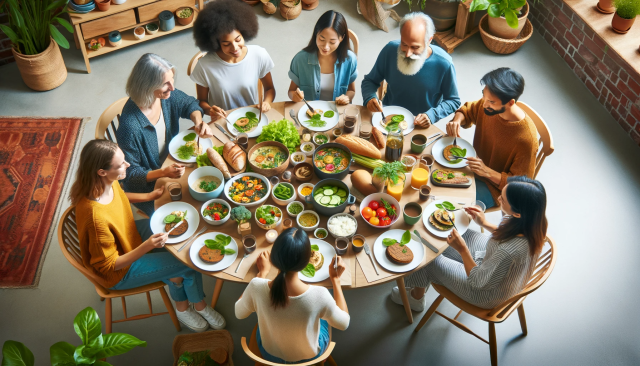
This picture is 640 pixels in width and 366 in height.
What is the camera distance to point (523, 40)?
532cm

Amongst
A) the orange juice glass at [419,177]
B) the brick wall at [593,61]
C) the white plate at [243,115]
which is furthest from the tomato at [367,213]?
the brick wall at [593,61]

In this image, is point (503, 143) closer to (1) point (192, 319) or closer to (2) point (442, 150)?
(2) point (442, 150)

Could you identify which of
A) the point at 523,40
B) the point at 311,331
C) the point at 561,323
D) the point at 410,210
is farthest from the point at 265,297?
the point at 523,40

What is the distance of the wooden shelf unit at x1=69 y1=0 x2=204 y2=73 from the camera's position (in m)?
4.90

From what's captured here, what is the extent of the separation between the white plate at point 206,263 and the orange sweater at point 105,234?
455 millimetres

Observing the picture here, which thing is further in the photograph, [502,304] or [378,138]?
[378,138]

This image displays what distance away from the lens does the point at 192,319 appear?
3.26 metres

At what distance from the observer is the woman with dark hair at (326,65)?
3404 millimetres

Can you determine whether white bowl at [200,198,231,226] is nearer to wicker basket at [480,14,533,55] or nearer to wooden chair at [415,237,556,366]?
wooden chair at [415,237,556,366]

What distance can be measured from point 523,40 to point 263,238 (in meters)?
4.14

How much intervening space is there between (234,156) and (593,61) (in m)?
4.07

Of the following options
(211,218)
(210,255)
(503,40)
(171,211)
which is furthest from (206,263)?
(503,40)

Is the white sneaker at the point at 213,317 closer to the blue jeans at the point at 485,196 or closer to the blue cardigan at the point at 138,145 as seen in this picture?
the blue cardigan at the point at 138,145

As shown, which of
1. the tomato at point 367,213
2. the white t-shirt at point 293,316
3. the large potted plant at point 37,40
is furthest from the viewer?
the large potted plant at point 37,40
